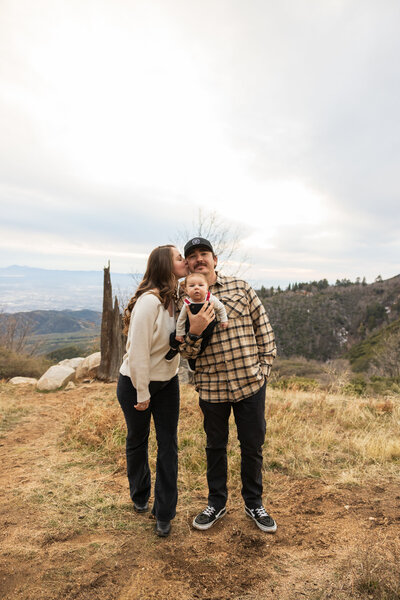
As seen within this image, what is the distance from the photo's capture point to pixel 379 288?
77.4m

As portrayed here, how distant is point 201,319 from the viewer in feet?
7.04

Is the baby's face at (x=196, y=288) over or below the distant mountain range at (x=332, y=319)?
over

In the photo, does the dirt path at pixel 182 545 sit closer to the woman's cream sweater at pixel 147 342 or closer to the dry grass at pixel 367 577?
the dry grass at pixel 367 577

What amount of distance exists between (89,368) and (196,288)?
955cm

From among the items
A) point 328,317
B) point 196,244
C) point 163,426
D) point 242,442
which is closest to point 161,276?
point 196,244

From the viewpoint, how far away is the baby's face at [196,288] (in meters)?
2.20

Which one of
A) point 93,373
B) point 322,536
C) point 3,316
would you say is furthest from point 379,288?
point 322,536

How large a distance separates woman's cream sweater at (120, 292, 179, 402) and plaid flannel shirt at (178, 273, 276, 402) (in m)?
0.17

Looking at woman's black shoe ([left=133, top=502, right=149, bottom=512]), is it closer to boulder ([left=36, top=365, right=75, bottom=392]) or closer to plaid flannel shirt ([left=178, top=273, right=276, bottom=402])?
plaid flannel shirt ([left=178, top=273, right=276, bottom=402])

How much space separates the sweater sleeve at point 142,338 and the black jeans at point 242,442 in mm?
566

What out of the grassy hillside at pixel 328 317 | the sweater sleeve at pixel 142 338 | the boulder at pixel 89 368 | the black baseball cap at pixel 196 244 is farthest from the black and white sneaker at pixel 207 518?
the grassy hillside at pixel 328 317

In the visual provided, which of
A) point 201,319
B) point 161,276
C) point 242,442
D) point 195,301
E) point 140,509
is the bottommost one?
point 140,509

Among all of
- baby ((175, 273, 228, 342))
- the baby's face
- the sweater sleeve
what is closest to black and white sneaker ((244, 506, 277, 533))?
the sweater sleeve

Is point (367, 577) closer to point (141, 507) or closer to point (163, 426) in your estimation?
point (163, 426)
